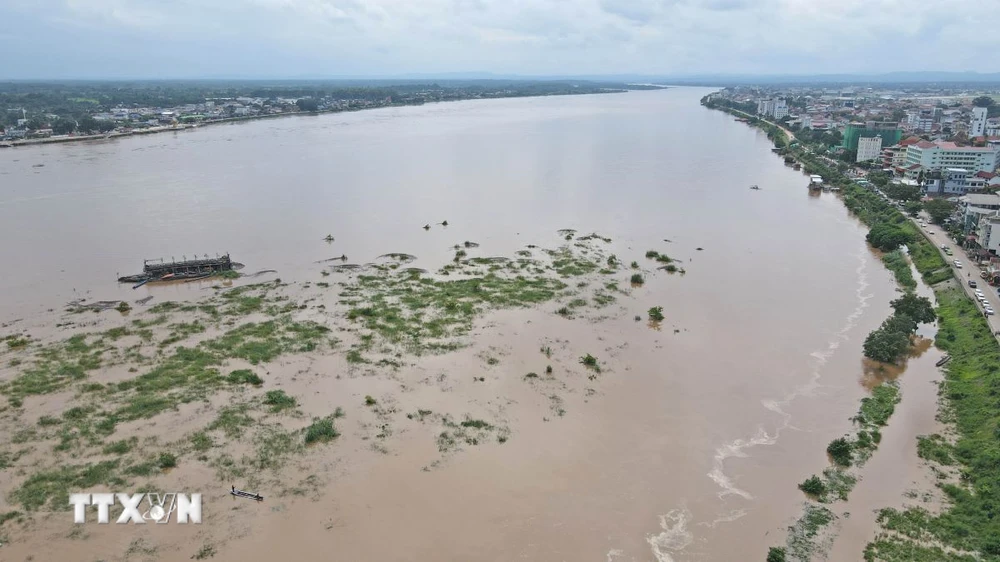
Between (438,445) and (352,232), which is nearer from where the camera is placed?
(438,445)

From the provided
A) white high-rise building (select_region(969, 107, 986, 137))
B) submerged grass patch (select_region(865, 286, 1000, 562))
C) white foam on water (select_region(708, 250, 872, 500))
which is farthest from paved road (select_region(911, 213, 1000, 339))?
white high-rise building (select_region(969, 107, 986, 137))

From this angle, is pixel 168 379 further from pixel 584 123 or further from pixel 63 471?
pixel 584 123

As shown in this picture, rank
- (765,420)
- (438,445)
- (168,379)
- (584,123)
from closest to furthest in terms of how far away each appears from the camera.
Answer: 1. (438,445)
2. (765,420)
3. (168,379)
4. (584,123)

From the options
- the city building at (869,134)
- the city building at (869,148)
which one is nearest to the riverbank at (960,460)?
the city building at (869,148)

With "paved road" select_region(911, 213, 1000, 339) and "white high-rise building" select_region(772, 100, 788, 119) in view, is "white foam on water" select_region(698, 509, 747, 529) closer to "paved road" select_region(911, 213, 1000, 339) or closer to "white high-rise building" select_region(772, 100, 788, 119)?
"paved road" select_region(911, 213, 1000, 339)

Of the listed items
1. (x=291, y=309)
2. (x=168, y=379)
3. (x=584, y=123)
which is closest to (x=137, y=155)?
(x=291, y=309)

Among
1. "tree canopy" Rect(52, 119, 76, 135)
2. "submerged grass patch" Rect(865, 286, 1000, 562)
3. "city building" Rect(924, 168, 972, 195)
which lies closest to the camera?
"submerged grass patch" Rect(865, 286, 1000, 562)

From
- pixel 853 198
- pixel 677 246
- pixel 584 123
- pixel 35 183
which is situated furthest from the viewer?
pixel 584 123
